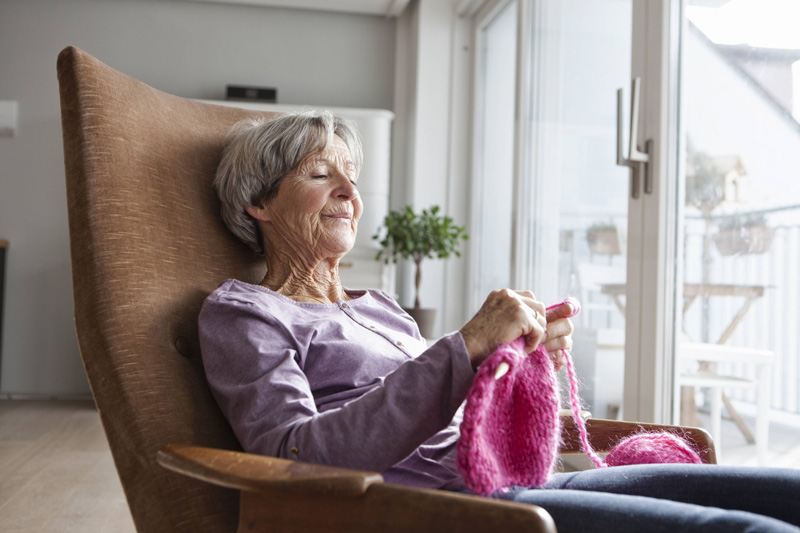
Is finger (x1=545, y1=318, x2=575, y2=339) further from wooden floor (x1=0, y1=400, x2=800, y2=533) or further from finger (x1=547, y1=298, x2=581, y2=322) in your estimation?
wooden floor (x1=0, y1=400, x2=800, y2=533)

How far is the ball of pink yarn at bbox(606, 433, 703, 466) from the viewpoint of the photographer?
117 centimetres

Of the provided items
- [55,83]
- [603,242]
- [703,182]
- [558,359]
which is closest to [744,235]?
[703,182]

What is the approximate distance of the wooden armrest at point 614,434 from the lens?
123 cm

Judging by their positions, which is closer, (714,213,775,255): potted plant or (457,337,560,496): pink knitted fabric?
(457,337,560,496): pink knitted fabric

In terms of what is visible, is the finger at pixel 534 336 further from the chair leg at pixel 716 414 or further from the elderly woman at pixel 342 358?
the chair leg at pixel 716 414

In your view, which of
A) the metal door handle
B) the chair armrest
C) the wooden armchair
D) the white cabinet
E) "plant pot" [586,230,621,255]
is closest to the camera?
the chair armrest

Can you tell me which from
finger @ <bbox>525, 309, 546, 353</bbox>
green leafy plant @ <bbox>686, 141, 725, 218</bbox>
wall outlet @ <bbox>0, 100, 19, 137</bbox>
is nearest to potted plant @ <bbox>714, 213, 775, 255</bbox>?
green leafy plant @ <bbox>686, 141, 725, 218</bbox>

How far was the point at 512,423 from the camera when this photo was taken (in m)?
1.00

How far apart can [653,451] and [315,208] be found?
0.76 meters

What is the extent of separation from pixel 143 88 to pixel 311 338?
0.62 metres

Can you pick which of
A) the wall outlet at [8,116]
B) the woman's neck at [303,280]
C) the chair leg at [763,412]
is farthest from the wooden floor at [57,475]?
the chair leg at [763,412]

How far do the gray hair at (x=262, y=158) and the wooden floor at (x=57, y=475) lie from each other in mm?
1260

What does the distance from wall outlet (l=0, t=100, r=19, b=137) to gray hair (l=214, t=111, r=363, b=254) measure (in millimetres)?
3519

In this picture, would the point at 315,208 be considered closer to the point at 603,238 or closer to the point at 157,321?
the point at 157,321
